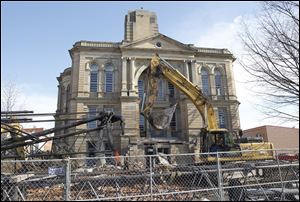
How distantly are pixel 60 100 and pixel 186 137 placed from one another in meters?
19.1

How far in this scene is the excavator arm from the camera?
18203 millimetres

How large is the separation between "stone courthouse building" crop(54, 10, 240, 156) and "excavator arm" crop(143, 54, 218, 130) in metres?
14.5

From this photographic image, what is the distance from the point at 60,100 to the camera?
41.3 metres

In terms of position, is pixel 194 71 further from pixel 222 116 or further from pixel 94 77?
pixel 94 77

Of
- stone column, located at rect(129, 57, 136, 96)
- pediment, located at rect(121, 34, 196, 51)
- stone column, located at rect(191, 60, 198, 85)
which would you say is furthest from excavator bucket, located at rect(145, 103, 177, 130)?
pediment, located at rect(121, 34, 196, 51)

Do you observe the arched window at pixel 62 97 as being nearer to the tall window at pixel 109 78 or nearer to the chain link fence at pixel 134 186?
the tall window at pixel 109 78

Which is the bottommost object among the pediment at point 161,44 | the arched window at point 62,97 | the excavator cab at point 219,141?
the excavator cab at point 219,141

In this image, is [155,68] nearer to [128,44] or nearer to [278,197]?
[278,197]

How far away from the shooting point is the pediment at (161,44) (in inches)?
1475

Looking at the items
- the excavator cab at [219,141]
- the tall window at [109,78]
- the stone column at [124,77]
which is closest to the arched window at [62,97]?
the tall window at [109,78]

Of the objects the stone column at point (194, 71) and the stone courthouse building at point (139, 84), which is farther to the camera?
the stone column at point (194, 71)

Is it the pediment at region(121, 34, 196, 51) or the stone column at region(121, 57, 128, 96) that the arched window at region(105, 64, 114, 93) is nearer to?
the stone column at region(121, 57, 128, 96)

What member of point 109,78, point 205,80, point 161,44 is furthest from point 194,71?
point 109,78

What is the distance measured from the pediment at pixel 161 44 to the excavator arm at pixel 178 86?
18818mm
